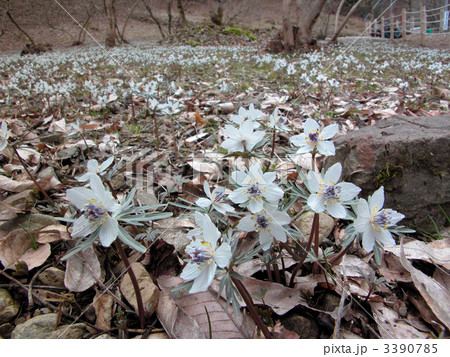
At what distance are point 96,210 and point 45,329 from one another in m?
0.67

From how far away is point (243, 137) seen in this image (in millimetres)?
1276

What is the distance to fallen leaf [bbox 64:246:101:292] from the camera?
1.37 meters

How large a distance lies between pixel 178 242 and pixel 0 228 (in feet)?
3.53

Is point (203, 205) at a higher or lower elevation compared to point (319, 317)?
higher

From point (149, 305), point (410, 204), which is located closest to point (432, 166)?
point (410, 204)

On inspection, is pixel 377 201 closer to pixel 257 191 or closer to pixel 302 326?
pixel 257 191

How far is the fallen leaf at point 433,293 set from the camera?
118 centimetres

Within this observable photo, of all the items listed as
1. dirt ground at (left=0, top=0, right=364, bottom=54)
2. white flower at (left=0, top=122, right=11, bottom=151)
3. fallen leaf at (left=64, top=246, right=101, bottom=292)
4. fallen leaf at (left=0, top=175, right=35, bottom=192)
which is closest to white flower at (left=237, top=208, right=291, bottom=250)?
fallen leaf at (left=64, top=246, right=101, bottom=292)

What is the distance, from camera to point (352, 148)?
194cm

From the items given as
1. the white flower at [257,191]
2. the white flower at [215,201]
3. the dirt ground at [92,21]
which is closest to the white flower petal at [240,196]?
the white flower at [257,191]

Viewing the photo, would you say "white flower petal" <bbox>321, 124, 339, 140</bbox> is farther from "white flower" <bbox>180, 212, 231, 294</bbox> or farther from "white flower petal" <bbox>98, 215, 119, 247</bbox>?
"white flower petal" <bbox>98, 215, 119, 247</bbox>

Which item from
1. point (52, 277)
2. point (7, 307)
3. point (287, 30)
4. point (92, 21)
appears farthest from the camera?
point (92, 21)

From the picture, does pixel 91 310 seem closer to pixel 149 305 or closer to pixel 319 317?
pixel 149 305

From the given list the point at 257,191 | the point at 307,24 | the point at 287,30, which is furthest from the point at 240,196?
the point at 307,24
